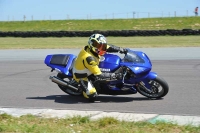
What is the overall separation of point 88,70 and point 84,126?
9.32ft

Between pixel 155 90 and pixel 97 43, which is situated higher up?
pixel 97 43

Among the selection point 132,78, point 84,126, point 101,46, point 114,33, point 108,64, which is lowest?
point 114,33

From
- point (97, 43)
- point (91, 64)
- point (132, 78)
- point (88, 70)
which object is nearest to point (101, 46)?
point (97, 43)

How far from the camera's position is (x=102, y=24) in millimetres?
55062

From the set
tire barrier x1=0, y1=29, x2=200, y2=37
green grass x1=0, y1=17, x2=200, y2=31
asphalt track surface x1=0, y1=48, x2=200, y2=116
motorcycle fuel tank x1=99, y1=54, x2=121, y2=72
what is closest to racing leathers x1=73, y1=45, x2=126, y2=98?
motorcycle fuel tank x1=99, y1=54, x2=121, y2=72

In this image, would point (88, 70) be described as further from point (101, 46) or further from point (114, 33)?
point (114, 33)

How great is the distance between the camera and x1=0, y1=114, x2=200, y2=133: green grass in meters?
6.42

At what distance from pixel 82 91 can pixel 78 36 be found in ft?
81.5

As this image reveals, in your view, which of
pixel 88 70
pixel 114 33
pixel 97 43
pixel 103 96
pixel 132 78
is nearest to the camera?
pixel 97 43

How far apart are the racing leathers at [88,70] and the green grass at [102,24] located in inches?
1561

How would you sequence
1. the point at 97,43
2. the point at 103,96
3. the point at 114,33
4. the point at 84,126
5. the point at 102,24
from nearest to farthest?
1. the point at 84,126
2. the point at 97,43
3. the point at 103,96
4. the point at 114,33
5. the point at 102,24

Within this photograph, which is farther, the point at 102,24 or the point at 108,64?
the point at 102,24

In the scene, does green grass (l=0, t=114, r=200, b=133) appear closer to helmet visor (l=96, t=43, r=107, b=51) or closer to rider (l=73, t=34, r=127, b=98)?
rider (l=73, t=34, r=127, b=98)

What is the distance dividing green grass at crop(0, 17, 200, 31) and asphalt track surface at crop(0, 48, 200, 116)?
33802mm
